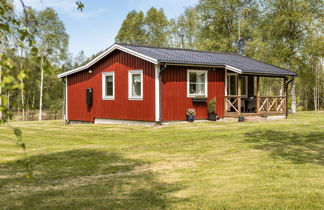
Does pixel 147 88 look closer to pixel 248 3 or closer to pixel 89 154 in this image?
pixel 89 154

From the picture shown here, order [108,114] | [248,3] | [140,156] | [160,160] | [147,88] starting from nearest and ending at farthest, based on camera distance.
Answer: [160,160], [140,156], [147,88], [108,114], [248,3]

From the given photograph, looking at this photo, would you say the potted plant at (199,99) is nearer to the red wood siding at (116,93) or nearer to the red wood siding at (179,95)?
the red wood siding at (179,95)

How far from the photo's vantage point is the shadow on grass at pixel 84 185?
5.25m

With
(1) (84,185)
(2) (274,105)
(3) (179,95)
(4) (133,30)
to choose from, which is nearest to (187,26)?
(4) (133,30)

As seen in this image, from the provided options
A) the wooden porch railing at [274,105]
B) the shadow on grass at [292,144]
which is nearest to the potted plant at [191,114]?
the shadow on grass at [292,144]

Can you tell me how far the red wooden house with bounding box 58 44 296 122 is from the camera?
57.5ft

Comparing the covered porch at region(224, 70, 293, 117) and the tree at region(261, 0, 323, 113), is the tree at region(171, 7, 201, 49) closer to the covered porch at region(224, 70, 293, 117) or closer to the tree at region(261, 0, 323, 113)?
the tree at region(261, 0, 323, 113)

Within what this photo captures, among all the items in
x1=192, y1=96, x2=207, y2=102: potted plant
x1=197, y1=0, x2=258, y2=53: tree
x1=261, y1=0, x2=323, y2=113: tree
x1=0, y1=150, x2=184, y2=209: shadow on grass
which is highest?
x1=197, y1=0, x2=258, y2=53: tree

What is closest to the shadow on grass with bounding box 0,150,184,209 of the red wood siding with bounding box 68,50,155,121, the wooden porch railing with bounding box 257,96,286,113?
the red wood siding with bounding box 68,50,155,121

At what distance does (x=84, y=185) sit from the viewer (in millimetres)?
6426

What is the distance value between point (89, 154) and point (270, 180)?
4.97m

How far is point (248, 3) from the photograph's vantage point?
1553 inches

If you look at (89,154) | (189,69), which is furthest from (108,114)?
(89,154)

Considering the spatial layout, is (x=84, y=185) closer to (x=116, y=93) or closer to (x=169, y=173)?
(x=169, y=173)
